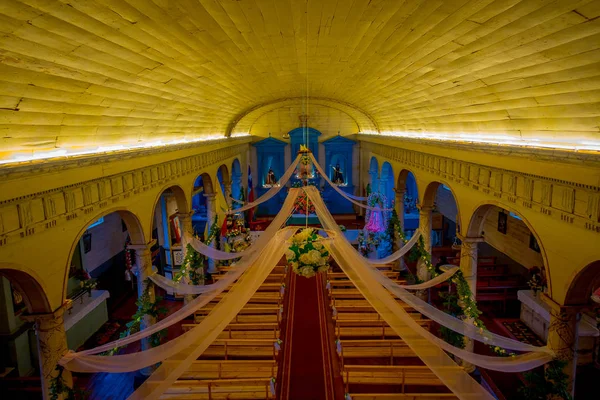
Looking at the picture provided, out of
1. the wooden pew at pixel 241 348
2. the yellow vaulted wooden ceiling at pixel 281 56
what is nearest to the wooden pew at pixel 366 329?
the wooden pew at pixel 241 348

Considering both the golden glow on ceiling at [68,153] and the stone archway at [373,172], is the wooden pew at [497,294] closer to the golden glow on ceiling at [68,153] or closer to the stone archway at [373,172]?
the stone archway at [373,172]

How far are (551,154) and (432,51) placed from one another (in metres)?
2.44

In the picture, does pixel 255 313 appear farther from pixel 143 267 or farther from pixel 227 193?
pixel 227 193

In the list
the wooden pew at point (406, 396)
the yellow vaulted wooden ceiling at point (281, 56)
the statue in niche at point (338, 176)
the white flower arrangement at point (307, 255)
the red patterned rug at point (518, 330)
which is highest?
the yellow vaulted wooden ceiling at point (281, 56)

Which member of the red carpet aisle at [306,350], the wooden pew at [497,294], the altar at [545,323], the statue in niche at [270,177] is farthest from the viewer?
the statue in niche at [270,177]

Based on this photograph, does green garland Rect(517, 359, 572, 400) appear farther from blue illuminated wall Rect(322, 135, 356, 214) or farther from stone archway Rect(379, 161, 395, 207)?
blue illuminated wall Rect(322, 135, 356, 214)

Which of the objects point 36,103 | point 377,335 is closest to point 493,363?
point 377,335

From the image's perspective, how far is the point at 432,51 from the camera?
6.65m

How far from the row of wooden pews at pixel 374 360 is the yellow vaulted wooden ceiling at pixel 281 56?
Answer: 4.98 metres

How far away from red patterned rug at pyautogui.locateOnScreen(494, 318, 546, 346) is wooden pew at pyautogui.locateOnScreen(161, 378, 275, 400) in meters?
7.30

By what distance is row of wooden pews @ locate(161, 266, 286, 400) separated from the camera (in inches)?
295

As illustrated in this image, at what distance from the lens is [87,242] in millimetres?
12828

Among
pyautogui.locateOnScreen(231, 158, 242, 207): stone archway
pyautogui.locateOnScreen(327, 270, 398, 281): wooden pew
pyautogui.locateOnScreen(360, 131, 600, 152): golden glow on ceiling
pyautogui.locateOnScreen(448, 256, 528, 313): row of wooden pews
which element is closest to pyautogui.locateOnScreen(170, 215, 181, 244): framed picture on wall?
pyautogui.locateOnScreen(327, 270, 398, 281): wooden pew

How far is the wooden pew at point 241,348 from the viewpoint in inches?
360
